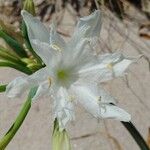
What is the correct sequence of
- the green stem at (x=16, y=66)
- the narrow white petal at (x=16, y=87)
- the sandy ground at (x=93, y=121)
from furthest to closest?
the sandy ground at (x=93, y=121) → the green stem at (x=16, y=66) → the narrow white petal at (x=16, y=87)

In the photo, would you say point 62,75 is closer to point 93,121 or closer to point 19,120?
point 19,120

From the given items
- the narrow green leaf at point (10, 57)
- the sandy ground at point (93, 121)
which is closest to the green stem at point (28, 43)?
the narrow green leaf at point (10, 57)

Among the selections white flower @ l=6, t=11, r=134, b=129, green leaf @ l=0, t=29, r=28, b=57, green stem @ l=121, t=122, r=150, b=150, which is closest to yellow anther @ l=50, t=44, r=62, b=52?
white flower @ l=6, t=11, r=134, b=129

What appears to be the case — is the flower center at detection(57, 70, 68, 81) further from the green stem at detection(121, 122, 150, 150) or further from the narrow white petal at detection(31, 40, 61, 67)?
the green stem at detection(121, 122, 150, 150)

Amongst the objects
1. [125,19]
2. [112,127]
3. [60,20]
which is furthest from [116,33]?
[112,127]

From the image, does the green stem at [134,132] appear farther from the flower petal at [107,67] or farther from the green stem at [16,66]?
the green stem at [16,66]

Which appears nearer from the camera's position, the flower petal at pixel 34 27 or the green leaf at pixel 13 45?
the flower petal at pixel 34 27
